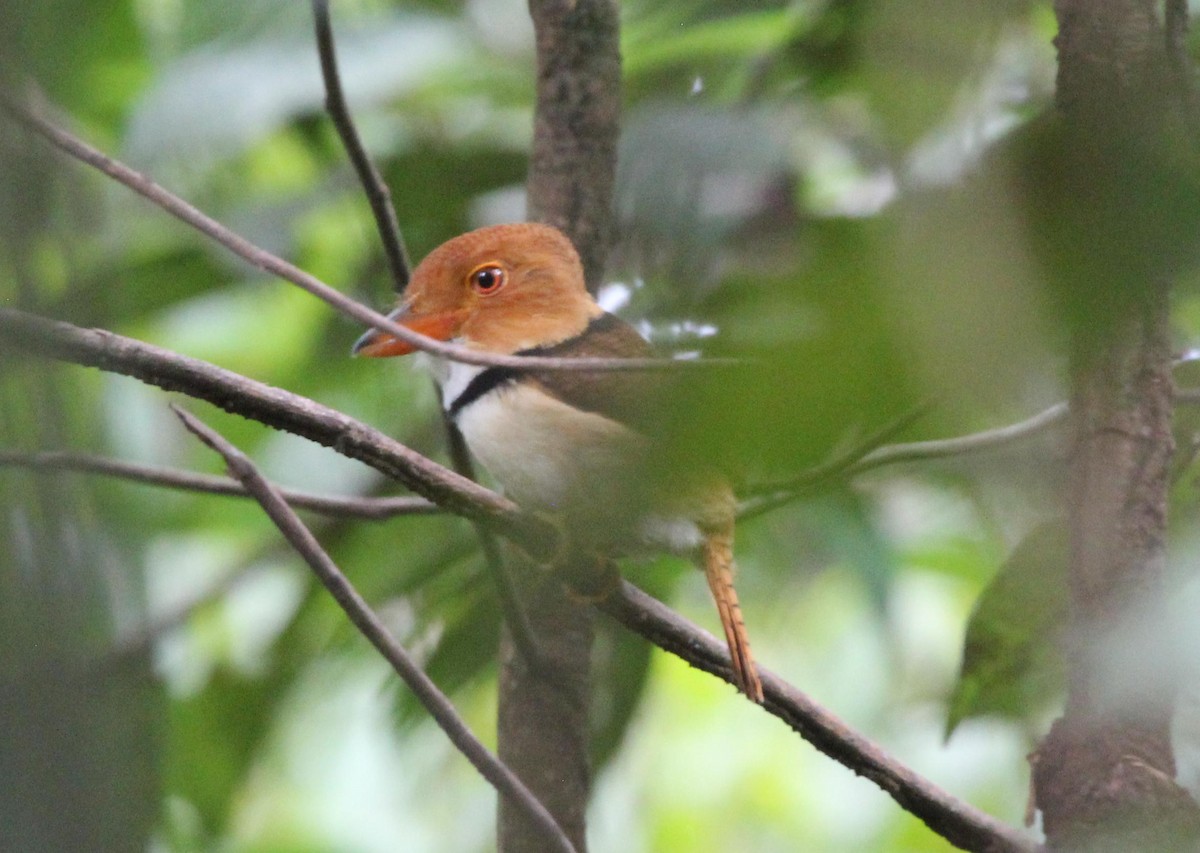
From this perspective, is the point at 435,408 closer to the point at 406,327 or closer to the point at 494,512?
the point at 406,327

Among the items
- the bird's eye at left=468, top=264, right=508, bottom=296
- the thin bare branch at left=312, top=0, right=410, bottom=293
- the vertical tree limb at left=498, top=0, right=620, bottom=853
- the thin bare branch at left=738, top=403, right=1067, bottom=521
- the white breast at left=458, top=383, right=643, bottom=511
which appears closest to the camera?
the thin bare branch at left=738, top=403, right=1067, bottom=521

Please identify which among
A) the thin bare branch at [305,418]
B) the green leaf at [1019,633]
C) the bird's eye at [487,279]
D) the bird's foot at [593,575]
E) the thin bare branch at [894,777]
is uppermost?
the bird's eye at [487,279]

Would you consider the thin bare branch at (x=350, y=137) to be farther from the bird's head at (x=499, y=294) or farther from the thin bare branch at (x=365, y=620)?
the thin bare branch at (x=365, y=620)

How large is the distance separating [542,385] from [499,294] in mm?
481

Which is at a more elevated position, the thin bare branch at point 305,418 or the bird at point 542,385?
the bird at point 542,385

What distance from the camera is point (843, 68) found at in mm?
2670

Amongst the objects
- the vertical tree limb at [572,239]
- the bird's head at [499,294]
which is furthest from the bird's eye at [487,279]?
the vertical tree limb at [572,239]

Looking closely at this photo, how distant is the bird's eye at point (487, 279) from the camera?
2785 millimetres

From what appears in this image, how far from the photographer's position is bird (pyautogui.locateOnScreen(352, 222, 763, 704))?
197 centimetres

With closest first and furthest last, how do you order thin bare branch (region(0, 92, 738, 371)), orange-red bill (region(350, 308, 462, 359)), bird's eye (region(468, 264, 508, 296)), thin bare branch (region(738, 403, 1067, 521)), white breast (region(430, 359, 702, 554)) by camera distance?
thin bare branch (region(738, 403, 1067, 521)), thin bare branch (region(0, 92, 738, 371)), white breast (region(430, 359, 702, 554)), orange-red bill (region(350, 308, 462, 359)), bird's eye (region(468, 264, 508, 296))

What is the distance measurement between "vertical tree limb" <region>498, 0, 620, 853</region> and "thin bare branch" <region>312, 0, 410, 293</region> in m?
0.48

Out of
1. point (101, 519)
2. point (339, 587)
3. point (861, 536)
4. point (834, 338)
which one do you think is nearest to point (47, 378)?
point (101, 519)

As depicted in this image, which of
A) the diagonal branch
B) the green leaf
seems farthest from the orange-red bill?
the green leaf

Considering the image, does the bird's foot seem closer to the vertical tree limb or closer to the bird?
the bird
